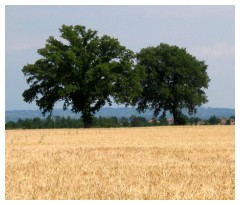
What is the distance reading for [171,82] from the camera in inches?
2891

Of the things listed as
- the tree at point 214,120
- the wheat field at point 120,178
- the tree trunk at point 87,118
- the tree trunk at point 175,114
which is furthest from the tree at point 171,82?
the wheat field at point 120,178

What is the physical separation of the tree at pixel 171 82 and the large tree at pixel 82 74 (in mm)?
8669

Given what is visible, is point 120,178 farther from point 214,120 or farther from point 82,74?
point 214,120

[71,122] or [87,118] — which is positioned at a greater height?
[87,118]

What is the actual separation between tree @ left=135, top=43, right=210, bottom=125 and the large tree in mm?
8669

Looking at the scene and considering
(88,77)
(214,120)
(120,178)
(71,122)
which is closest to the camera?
(120,178)

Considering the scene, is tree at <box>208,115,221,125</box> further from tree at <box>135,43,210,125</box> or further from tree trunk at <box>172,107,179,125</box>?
tree trunk at <box>172,107,179,125</box>

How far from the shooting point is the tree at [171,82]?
70.6 metres

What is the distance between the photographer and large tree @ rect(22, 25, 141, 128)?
5772 centimetres

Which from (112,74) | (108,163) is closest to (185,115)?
(112,74)

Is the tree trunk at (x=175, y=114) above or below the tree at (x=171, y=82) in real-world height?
below

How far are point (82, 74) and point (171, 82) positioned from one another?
1818 cm

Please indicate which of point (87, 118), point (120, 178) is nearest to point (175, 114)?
point (87, 118)

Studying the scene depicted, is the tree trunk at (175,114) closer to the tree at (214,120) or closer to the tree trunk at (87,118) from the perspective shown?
A: the tree at (214,120)
